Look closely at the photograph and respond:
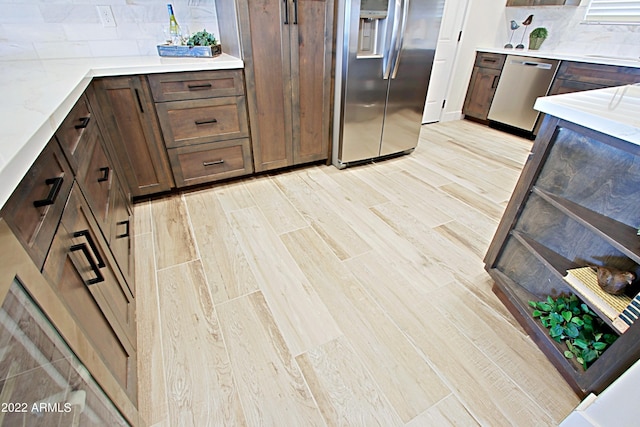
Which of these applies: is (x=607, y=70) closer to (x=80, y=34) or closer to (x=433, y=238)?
(x=433, y=238)

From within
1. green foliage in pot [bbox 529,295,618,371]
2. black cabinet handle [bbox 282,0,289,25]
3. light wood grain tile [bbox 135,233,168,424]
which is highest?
black cabinet handle [bbox 282,0,289,25]

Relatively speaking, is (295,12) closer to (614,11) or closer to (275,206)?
(275,206)

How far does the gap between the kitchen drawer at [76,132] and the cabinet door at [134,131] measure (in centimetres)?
29

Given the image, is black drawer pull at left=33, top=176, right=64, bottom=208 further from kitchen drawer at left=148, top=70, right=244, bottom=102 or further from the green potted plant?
the green potted plant

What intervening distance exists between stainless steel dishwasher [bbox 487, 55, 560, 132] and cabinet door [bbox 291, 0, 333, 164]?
2.48m

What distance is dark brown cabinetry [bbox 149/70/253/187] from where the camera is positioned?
2020 millimetres

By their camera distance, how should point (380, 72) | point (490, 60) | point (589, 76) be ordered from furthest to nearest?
1. point (490, 60)
2. point (589, 76)
3. point (380, 72)

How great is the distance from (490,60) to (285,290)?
3.93 metres

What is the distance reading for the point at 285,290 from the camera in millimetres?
1584

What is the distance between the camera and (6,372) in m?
0.53

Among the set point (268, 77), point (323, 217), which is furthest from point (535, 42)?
point (323, 217)

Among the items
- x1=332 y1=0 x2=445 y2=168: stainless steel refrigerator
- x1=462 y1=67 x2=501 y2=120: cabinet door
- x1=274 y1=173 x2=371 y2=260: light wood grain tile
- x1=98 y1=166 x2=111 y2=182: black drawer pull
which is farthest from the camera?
x1=462 y1=67 x2=501 y2=120: cabinet door

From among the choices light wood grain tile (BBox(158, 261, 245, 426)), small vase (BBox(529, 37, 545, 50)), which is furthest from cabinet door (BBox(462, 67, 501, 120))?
light wood grain tile (BBox(158, 261, 245, 426))

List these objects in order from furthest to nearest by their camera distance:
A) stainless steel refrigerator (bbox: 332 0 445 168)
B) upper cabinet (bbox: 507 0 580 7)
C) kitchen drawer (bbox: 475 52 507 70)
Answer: kitchen drawer (bbox: 475 52 507 70)
upper cabinet (bbox: 507 0 580 7)
stainless steel refrigerator (bbox: 332 0 445 168)
